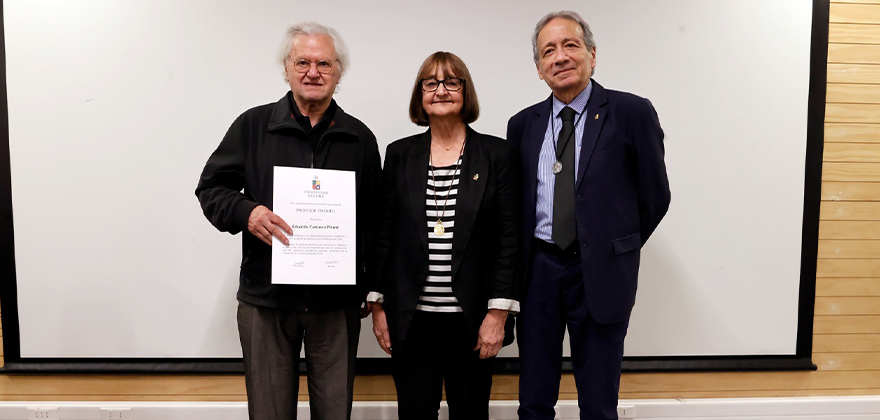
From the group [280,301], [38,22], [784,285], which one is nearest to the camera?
[280,301]

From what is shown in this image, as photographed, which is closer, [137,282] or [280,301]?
[280,301]

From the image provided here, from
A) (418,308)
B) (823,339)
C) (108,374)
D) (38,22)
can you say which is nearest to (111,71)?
(38,22)

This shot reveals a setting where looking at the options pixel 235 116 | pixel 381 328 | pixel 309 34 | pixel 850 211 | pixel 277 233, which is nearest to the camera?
pixel 277 233

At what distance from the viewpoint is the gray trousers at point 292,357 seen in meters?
1.59

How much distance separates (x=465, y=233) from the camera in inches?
60.4

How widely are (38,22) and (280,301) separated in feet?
5.82

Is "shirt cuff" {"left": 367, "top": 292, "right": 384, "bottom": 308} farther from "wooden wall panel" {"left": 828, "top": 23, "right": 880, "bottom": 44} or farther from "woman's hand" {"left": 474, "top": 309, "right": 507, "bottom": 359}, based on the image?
"wooden wall panel" {"left": 828, "top": 23, "right": 880, "bottom": 44}

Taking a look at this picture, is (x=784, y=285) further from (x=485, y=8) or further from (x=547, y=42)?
(x=485, y=8)

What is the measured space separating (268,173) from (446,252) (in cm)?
60

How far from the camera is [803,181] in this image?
90.0 inches

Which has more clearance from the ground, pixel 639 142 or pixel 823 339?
pixel 639 142

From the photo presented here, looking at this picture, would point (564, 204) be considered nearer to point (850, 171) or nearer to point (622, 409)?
point (622, 409)

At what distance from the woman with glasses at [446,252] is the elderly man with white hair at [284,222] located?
0.11m

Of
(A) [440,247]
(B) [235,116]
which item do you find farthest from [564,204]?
(B) [235,116]
